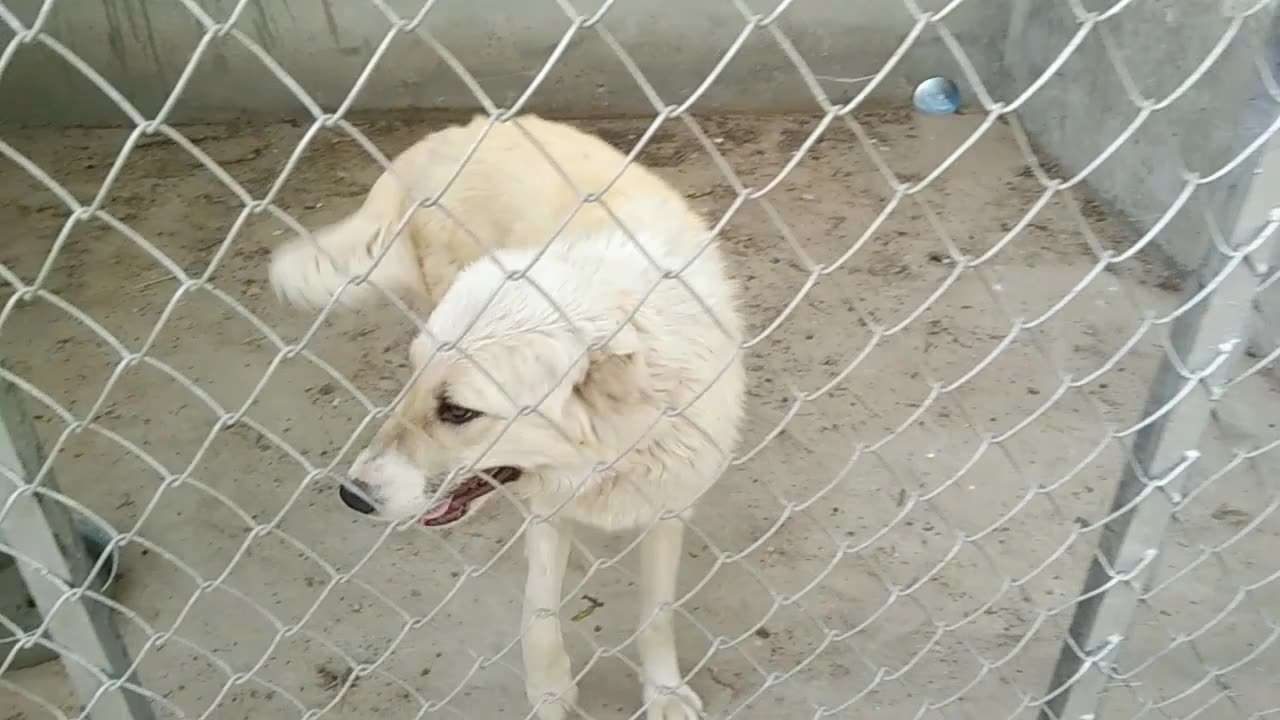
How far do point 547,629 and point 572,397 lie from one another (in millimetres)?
564

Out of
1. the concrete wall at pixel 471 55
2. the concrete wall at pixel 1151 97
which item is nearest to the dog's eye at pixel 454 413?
the concrete wall at pixel 1151 97

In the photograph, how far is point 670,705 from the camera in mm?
2014

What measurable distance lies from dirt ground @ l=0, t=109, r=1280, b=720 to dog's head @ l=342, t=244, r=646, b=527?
0.18 m

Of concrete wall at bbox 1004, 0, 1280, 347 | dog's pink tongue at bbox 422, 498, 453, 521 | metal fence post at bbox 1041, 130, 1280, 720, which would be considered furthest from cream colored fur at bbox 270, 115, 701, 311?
concrete wall at bbox 1004, 0, 1280, 347

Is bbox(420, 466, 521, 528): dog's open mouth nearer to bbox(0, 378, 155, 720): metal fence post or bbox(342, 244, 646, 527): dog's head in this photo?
bbox(342, 244, 646, 527): dog's head

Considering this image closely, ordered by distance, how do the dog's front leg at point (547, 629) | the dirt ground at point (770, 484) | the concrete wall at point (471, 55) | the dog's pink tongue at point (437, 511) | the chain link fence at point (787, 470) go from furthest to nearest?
the concrete wall at point (471, 55), the dirt ground at point (770, 484), the dog's front leg at point (547, 629), the dog's pink tongue at point (437, 511), the chain link fence at point (787, 470)

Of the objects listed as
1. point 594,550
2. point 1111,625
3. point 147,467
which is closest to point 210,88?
point 147,467

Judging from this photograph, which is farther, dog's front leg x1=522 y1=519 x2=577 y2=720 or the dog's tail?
the dog's tail

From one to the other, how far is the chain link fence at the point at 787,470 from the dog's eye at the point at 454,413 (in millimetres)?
148

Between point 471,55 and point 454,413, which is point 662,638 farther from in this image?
point 471,55

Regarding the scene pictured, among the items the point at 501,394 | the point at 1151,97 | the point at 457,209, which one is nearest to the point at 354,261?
the point at 457,209

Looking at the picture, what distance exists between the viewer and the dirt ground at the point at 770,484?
2.06 meters

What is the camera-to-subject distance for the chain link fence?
140cm

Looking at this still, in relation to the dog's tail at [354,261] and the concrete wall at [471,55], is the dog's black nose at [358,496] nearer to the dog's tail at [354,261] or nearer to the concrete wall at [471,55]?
the dog's tail at [354,261]
